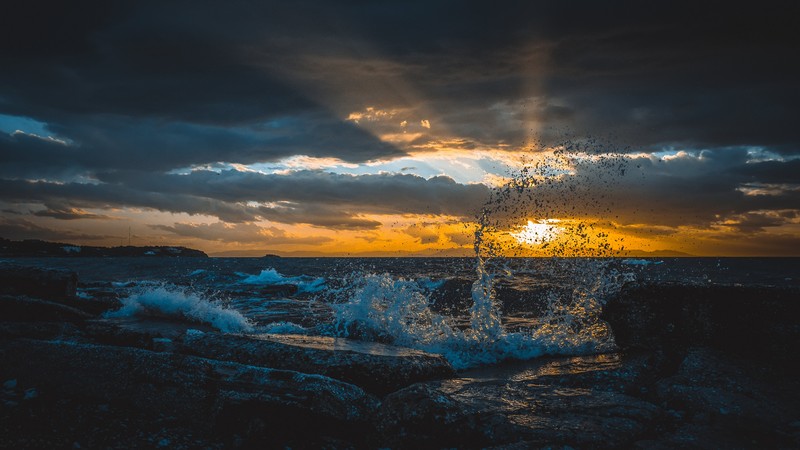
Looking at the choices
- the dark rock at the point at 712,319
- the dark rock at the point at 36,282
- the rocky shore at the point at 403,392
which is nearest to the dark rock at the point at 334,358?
the rocky shore at the point at 403,392

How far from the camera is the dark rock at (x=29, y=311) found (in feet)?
26.0

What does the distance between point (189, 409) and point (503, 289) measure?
1763 centimetres

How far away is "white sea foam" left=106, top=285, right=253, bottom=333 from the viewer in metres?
11.2

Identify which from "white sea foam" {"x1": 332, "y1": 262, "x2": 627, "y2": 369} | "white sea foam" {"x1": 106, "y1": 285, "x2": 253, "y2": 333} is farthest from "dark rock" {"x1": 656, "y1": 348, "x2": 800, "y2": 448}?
"white sea foam" {"x1": 106, "y1": 285, "x2": 253, "y2": 333}

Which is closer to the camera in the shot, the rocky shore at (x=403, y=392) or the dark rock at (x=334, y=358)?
the rocky shore at (x=403, y=392)

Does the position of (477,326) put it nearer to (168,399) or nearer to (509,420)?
(509,420)

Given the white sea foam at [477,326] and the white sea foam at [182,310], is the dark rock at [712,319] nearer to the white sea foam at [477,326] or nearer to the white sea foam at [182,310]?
the white sea foam at [477,326]

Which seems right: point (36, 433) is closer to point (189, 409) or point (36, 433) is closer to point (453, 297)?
point (189, 409)

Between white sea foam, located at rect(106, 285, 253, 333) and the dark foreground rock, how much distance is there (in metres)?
6.40

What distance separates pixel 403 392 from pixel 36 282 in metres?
10.8

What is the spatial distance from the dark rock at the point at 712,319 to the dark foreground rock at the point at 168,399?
3920mm

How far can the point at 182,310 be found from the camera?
39.7 ft

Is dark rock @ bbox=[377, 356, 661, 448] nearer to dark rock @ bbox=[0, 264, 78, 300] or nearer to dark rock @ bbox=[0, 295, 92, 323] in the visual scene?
dark rock @ bbox=[0, 295, 92, 323]

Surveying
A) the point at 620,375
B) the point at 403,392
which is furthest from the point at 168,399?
the point at 620,375
